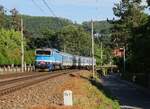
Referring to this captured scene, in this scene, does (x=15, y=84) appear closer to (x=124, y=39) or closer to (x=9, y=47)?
(x=9, y=47)

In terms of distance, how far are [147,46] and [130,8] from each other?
6629 centimetres

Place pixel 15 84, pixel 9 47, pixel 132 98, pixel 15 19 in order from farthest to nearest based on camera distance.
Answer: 1. pixel 15 19
2. pixel 9 47
3. pixel 132 98
4. pixel 15 84

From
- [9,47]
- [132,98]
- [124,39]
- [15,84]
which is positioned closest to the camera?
[15,84]

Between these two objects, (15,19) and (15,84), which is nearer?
(15,84)

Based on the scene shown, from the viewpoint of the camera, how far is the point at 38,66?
8694 centimetres

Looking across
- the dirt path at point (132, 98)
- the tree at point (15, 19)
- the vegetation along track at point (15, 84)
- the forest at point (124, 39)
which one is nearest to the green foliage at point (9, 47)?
the forest at point (124, 39)

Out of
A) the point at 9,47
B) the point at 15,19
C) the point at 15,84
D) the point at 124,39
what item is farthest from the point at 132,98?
the point at 15,19

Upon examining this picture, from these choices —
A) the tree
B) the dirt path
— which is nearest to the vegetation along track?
the dirt path

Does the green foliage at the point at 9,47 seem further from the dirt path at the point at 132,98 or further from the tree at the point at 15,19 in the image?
the tree at the point at 15,19

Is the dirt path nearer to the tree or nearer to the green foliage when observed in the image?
the green foliage

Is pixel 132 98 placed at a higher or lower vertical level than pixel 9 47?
lower

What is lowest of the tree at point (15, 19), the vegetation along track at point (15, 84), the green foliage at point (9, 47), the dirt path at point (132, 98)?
the dirt path at point (132, 98)

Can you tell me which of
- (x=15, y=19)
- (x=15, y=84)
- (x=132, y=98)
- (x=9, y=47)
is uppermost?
(x=15, y=19)

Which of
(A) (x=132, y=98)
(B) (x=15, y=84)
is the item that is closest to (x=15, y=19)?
(A) (x=132, y=98)
